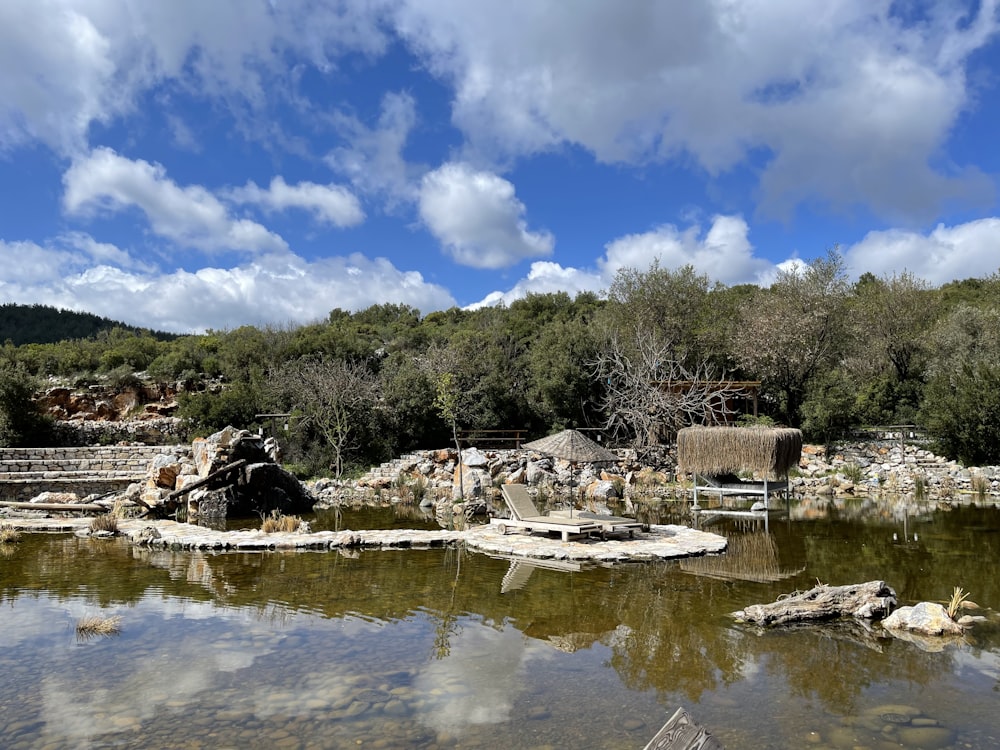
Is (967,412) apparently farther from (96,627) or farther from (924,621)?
(96,627)

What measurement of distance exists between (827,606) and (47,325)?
164 feet

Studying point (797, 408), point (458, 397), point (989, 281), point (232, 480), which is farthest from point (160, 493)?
point (989, 281)

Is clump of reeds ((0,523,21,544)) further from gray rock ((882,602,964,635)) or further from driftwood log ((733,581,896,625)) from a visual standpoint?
gray rock ((882,602,964,635))

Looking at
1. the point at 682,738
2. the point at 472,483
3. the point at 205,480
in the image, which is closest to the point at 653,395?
the point at 472,483

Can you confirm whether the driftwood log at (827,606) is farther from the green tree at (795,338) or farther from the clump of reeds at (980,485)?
the green tree at (795,338)

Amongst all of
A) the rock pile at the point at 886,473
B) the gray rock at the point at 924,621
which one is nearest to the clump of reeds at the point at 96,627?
the gray rock at the point at 924,621

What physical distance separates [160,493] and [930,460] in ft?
78.9

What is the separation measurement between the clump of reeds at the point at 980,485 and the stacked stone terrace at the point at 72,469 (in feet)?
76.8

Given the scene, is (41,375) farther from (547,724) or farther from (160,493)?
(547,724)

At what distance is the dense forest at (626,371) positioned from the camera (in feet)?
81.5

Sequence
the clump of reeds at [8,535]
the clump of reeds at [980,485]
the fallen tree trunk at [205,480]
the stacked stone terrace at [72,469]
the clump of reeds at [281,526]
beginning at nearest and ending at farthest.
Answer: the clump of reeds at [8,535] < the clump of reeds at [281,526] < the fallen tree trunk at [205,480] < the clump of reeds at [980,485] < the stacked stone terrace at [72,469]

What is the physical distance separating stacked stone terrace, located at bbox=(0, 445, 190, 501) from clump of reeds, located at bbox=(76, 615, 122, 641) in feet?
46.3

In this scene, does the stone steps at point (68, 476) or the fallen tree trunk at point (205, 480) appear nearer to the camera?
the fallen tree trunk at point (205, 480)

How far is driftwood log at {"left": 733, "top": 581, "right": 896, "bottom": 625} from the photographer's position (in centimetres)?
800
